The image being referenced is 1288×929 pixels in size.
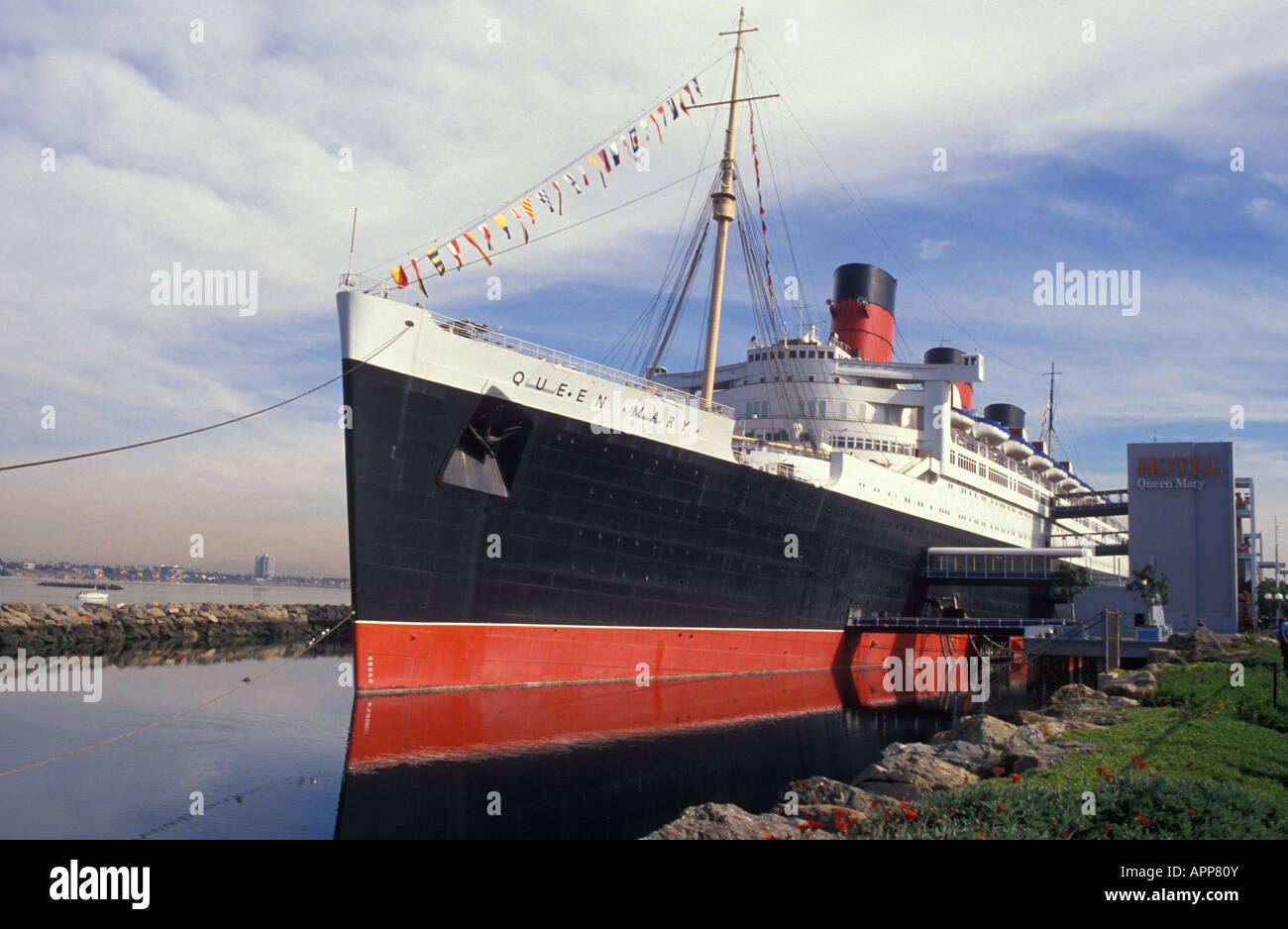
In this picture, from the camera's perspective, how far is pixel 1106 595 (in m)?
36.6

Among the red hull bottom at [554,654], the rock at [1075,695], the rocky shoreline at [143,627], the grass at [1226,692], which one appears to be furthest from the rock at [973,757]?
the rocky shoreline at [143,627]

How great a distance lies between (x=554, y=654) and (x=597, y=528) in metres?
3.30

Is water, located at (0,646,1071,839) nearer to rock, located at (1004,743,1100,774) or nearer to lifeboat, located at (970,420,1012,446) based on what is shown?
rock, located at (1004,743,1100,774)

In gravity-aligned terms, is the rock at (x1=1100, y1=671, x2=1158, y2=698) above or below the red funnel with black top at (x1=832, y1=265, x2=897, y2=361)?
below

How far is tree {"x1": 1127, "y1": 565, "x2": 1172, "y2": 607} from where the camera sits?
35406mm

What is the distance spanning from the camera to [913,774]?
13.0m

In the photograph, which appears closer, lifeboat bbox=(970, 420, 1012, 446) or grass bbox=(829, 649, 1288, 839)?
grass bbox=(829, 649, 1288, 839)

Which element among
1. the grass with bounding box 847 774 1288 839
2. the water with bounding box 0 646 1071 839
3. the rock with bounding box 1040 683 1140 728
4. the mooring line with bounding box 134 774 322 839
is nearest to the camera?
the grass with bounding box 847 774 1288 839

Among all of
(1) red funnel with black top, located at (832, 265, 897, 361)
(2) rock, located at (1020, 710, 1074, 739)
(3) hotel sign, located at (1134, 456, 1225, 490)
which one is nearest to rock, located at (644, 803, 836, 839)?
(2) rock, located at (1020, 710, 1074, 739)

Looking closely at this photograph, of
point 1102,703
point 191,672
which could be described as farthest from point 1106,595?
point 191,672

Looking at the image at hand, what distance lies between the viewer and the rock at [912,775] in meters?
12.5

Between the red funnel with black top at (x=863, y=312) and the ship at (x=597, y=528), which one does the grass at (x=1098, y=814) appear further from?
the red funnel with black top at (x=863, y=312)

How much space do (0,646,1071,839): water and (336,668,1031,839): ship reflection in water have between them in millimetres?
48
